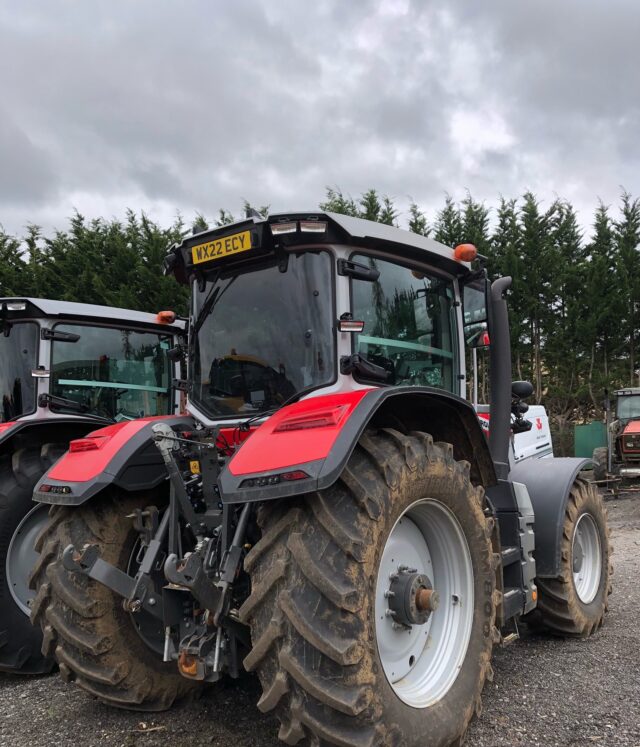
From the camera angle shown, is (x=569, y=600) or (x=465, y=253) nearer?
(x=465, y=253)

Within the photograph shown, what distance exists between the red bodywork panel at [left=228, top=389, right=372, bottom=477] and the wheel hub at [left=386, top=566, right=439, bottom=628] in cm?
75

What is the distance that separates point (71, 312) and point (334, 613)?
3.44 metres

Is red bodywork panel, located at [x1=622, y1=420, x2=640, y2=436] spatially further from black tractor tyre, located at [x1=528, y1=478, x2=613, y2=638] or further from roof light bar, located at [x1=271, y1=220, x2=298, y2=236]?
roof light bar, located at [x1=271, y1=220, x2=298, y2=236]

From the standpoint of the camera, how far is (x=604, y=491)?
13.0 metres

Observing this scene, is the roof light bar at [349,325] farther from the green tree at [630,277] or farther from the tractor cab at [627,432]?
the green tree at [630,277]

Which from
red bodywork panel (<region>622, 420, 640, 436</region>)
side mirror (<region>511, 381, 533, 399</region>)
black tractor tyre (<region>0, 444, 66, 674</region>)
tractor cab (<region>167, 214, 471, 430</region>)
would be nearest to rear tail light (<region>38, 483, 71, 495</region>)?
tractor cab (<region>167, 214, 471, 430</region>)

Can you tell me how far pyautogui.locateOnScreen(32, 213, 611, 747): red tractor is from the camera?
2.10 m

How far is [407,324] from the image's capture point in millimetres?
3189

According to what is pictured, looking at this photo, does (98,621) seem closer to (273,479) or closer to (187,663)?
(187,663)

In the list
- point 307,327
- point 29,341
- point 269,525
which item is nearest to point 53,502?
point 269,525

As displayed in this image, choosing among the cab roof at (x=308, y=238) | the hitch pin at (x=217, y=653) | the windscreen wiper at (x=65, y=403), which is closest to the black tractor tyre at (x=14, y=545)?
the windscreen wiper at (x=65, y=403)

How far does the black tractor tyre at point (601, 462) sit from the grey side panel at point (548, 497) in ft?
32.6

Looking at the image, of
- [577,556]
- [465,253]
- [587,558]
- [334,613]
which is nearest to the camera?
[334,613]

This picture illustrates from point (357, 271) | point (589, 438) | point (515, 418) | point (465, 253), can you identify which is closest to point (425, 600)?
point (357, 271)
